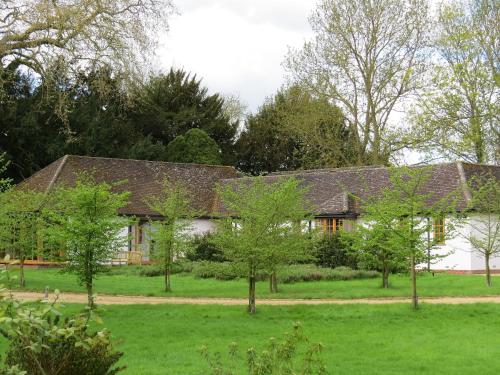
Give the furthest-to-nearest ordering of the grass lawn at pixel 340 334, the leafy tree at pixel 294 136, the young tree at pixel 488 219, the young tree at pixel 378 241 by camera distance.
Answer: the leafy tree at pixel 294 136
the young tree at pixel 488 219
the young tree at pixel 378 241
the grass lawn at pixel 340 334

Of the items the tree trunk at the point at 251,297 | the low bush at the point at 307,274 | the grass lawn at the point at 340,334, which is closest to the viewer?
the grass lawn at the point at 340,334

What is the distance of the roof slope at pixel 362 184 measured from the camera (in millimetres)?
31672

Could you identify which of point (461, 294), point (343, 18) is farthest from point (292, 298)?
point (343, 18)

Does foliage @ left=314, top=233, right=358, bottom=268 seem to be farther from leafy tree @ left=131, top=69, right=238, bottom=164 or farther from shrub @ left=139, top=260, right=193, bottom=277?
leafy tree @ left=131, top=69, right=238, bottom=164

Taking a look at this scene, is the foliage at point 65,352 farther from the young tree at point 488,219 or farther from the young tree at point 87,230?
the young tree at point 488,219

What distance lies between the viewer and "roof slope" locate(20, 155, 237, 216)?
3559 cm

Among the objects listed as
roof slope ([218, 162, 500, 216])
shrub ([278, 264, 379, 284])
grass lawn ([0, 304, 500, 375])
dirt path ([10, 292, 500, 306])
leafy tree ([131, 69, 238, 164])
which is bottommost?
grass lawn ([0, 304, 500, 375])

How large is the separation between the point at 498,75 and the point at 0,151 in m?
27.5

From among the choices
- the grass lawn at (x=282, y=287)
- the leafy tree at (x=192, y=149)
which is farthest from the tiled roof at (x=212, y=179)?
the grass lawn at (x=282, y=287)

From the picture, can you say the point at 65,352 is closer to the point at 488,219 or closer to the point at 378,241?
the point at 378,241

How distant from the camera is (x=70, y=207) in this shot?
17.5 metres

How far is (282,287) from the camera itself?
2288 centimetres

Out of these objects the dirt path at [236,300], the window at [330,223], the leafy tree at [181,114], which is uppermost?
the leafy tree at [181,114]

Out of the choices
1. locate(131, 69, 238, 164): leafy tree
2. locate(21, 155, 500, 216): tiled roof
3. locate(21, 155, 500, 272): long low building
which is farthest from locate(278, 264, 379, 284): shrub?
locate(131, 69, 238, 164): leafy tree
